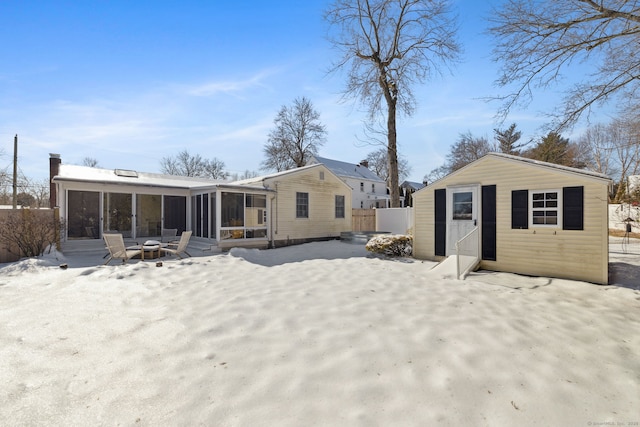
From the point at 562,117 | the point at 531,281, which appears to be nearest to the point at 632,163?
the point at 562,117

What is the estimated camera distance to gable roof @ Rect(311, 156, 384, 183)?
112 feet

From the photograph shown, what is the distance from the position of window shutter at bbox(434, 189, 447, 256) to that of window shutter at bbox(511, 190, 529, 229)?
1954 millimetres

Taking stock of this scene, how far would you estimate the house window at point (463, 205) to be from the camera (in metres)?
9.50

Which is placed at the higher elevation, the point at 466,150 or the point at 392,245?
the point at 466,150

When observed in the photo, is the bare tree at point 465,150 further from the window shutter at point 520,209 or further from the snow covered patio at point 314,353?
the snow covered patio at point 314,353

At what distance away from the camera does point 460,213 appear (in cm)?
973

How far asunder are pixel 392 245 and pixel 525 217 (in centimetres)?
419

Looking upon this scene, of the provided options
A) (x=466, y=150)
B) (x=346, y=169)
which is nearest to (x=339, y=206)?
(x=346, y=169)

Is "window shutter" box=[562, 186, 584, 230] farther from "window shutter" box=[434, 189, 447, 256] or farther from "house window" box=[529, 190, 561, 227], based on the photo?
"window shutter" box=[434, 189, 447, 256]

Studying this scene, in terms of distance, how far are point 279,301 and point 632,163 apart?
43.6 meters

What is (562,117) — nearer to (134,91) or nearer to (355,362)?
(355,362)

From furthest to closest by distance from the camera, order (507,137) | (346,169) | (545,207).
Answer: (346,169), (507,137), (545,207)

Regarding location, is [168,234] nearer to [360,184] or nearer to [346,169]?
[346,169]

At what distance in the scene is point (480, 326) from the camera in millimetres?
4500
